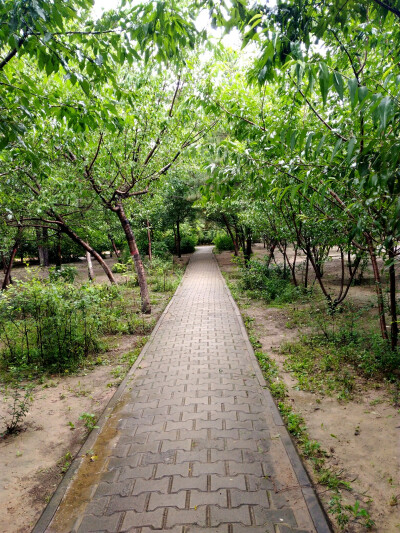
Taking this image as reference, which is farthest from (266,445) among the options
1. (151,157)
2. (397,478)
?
(151,157)

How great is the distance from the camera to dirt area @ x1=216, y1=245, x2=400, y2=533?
275 cm

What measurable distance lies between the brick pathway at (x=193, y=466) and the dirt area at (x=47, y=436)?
0.28 metres

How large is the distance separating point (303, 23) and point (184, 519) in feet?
14.2

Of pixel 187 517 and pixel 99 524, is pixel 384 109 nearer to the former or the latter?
pixel 187 517

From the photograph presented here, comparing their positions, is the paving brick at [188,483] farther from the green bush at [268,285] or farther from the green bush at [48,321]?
the green bush at [268,285]

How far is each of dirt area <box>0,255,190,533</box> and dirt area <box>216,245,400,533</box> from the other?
2.70 meters

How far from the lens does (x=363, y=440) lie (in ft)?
11.7

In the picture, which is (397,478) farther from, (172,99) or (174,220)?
(174,220)

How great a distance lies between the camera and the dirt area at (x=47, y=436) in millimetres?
2918

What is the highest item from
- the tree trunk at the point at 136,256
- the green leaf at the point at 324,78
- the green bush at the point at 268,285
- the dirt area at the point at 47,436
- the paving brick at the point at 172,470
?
the green leaf at the point at 324,78

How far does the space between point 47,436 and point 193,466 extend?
202cm

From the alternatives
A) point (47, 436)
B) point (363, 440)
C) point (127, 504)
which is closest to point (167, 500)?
point (127, 504)

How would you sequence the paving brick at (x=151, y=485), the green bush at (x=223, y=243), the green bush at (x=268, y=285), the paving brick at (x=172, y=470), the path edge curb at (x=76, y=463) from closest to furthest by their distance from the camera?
the path edge curb at (x=76, y=463)
the paving brick at (x=151, y=485)
the paving brick at (x=172, y=470)
the green bush at (x=268, y=285)
the green bush at (x=223, y=243)

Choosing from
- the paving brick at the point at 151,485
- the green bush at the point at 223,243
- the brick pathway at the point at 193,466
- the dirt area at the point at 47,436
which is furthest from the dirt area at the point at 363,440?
the green bush at the point at 223,243
